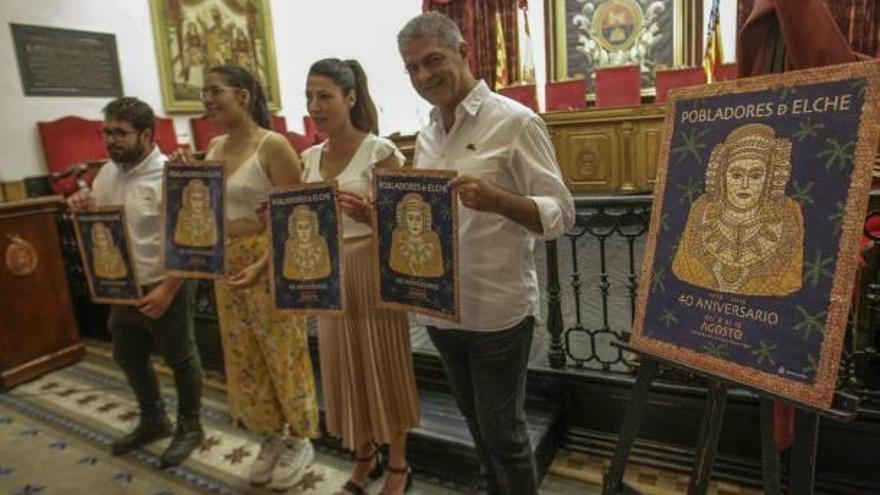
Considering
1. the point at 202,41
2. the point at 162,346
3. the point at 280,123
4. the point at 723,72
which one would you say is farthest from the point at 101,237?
the point at 723,72

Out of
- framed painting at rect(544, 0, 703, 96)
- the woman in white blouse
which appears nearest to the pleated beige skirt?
the woman in white blouse

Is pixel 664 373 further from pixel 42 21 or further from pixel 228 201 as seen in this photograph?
pixel 42 21

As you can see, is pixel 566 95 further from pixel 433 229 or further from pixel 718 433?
pixel 718 433

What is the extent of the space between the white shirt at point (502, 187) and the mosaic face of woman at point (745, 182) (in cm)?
36

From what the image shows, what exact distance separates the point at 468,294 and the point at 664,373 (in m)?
1.26

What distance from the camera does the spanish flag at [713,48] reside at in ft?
20.2

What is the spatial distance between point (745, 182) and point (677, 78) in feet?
20.1

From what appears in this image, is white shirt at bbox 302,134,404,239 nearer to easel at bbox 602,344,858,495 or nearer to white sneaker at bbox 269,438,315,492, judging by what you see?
easel at bbox 602,344,858,495

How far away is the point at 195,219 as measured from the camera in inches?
75.9

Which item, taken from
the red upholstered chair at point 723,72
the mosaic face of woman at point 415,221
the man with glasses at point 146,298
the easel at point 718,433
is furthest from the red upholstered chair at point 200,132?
the easel at point 718,433

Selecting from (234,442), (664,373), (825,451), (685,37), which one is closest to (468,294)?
(664,373)

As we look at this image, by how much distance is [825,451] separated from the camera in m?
1.98

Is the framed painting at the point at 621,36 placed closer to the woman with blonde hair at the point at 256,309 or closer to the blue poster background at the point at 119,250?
the woman with blonde hair at the point at 256,309

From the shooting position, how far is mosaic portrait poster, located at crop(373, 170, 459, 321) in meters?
1.37
